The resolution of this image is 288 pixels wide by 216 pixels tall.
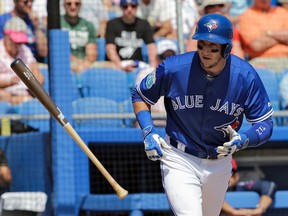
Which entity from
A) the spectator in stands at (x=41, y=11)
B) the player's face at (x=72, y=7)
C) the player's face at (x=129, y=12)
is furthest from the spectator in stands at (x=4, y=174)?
the player's face at (x=129, y=12)

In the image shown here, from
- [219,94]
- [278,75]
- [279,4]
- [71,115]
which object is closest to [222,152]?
[219,94]

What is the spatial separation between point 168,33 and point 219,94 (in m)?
3.57

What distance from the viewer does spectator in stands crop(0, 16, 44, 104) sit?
6.83m

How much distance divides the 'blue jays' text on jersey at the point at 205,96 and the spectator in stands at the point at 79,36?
9.12 ft

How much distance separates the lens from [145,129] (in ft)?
14.6

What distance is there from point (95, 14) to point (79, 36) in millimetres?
435

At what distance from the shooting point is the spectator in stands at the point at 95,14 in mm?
7668

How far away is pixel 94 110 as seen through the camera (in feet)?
21.9

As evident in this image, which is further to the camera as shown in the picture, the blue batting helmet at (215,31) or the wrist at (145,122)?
the wrist at (145,122)

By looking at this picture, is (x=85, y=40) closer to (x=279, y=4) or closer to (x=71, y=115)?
(x=71, y=115)

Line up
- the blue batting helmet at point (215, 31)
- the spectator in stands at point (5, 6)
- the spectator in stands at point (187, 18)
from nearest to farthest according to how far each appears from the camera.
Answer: the blue batting helmet at point (215, 31) → the spectator in stands at point (5, 6) → the spectator in stands at point (187, 18)

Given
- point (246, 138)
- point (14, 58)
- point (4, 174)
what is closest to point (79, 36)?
point (14, 58)

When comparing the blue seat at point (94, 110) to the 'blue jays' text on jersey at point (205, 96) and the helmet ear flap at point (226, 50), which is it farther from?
the helmet ear flap at point (226, 50)

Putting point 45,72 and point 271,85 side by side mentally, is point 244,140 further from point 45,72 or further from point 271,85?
point 45,72
